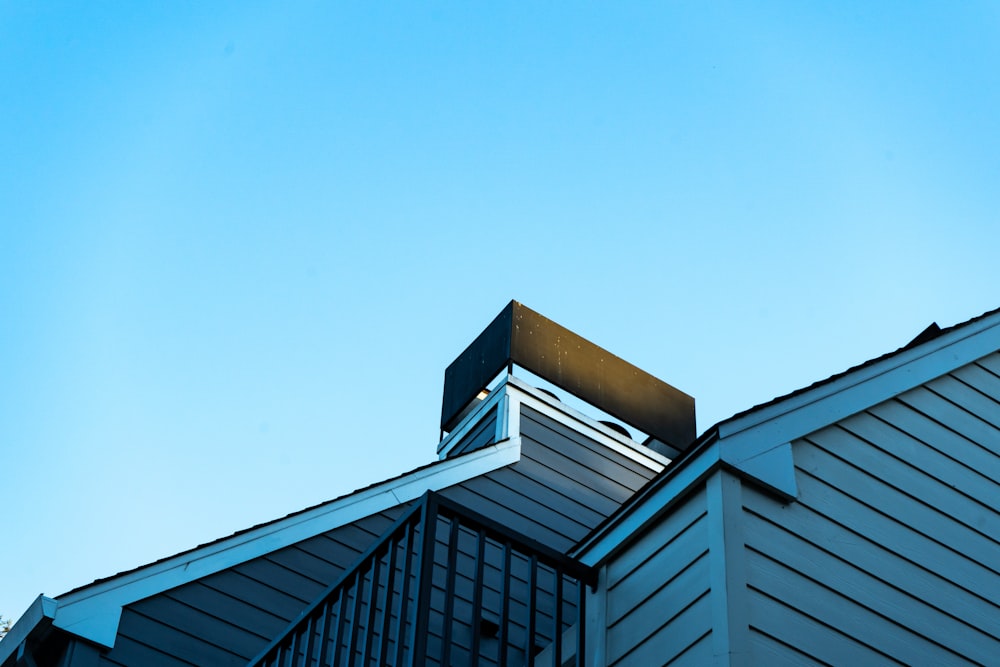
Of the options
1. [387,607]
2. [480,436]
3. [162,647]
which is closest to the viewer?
[387,607]

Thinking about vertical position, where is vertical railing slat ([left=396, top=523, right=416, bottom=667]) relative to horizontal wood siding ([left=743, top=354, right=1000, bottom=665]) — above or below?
below

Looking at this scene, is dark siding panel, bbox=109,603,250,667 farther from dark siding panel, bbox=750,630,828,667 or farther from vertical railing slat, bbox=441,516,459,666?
dark siding panel, bbox=750,630,828,667

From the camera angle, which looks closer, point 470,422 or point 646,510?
point 646,510

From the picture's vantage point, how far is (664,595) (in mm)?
4621

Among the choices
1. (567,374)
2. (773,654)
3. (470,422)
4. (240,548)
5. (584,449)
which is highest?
(567,374)

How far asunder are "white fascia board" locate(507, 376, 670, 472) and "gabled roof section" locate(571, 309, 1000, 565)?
4004 millimetres

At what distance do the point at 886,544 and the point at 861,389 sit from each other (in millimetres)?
801

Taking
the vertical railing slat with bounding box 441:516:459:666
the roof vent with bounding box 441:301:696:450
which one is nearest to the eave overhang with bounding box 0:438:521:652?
the roof vent with bounding box 441:301:696:450

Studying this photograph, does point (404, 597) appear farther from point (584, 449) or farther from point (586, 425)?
point (586, 425)

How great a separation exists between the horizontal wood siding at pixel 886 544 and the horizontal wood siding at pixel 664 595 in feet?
0.62

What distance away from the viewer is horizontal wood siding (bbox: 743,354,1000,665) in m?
4.47

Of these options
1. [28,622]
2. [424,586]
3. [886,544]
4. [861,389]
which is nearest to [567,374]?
[861,389]

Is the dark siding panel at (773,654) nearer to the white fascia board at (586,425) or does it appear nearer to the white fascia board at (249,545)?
the white fascia board at (249,545)

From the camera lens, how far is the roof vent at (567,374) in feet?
32.2
